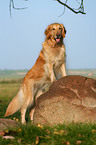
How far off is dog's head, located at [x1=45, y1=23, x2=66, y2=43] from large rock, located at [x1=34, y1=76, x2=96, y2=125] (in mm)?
1112

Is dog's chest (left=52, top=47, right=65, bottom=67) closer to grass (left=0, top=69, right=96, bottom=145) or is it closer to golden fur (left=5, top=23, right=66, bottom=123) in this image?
golden fur (left=5, top=23, right=66, bottom=123)

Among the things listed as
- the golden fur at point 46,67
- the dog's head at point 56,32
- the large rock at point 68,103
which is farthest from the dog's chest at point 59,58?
the large rock at point 68,103

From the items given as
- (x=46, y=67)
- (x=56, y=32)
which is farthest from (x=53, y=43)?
(x=46, y=67)

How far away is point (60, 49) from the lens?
21.5 feet

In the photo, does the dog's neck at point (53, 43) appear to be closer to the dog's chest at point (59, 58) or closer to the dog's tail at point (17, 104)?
the dog's chest at point (59, 58)

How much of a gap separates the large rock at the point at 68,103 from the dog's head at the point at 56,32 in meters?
1.11

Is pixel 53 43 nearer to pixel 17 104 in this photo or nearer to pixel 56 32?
pixel 56 32

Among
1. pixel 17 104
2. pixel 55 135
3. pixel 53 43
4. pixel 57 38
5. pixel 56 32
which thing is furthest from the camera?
pixel 17 104

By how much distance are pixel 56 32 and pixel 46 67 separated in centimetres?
99

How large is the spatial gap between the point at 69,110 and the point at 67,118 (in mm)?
194

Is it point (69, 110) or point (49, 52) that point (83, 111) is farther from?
point (49, 52)

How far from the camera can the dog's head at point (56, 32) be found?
620 centimetres

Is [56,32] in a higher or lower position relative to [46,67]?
higher

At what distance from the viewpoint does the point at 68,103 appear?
5586mm
